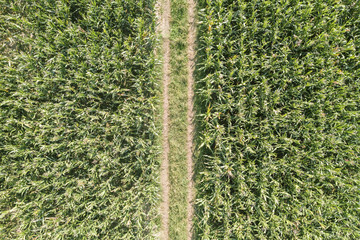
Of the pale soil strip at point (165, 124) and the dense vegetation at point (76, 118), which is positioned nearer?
the dense vegetation at point (76, 118)

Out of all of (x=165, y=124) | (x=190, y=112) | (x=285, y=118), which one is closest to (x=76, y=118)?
(x=165, y=124)

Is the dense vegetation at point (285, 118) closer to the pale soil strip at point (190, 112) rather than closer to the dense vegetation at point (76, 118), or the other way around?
the pale soil strip at point (190, 112)

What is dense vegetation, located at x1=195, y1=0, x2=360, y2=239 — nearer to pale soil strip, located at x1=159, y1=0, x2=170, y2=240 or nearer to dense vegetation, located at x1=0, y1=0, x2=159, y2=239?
pale soil strip, located at x1=159, y1=0, x2=170, y2=240

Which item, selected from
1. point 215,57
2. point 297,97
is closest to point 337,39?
point 297,97

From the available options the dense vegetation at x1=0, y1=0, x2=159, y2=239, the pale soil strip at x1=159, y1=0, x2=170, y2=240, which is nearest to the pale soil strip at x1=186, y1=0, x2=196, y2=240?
the pale soil strip at x1=159, y1=0, x2=170, y2=240

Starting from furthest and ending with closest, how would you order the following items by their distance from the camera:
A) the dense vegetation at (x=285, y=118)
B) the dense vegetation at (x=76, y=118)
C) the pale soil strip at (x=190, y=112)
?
the pale soil strip at (x=190, y=112)
the dense vegetation at (x=76, y=118)
the dense vegetation at (x=285, y=118)

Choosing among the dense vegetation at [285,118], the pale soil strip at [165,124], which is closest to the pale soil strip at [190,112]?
the dense vegetation at [285,118]

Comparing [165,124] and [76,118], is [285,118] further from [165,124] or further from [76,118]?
[76,118]
